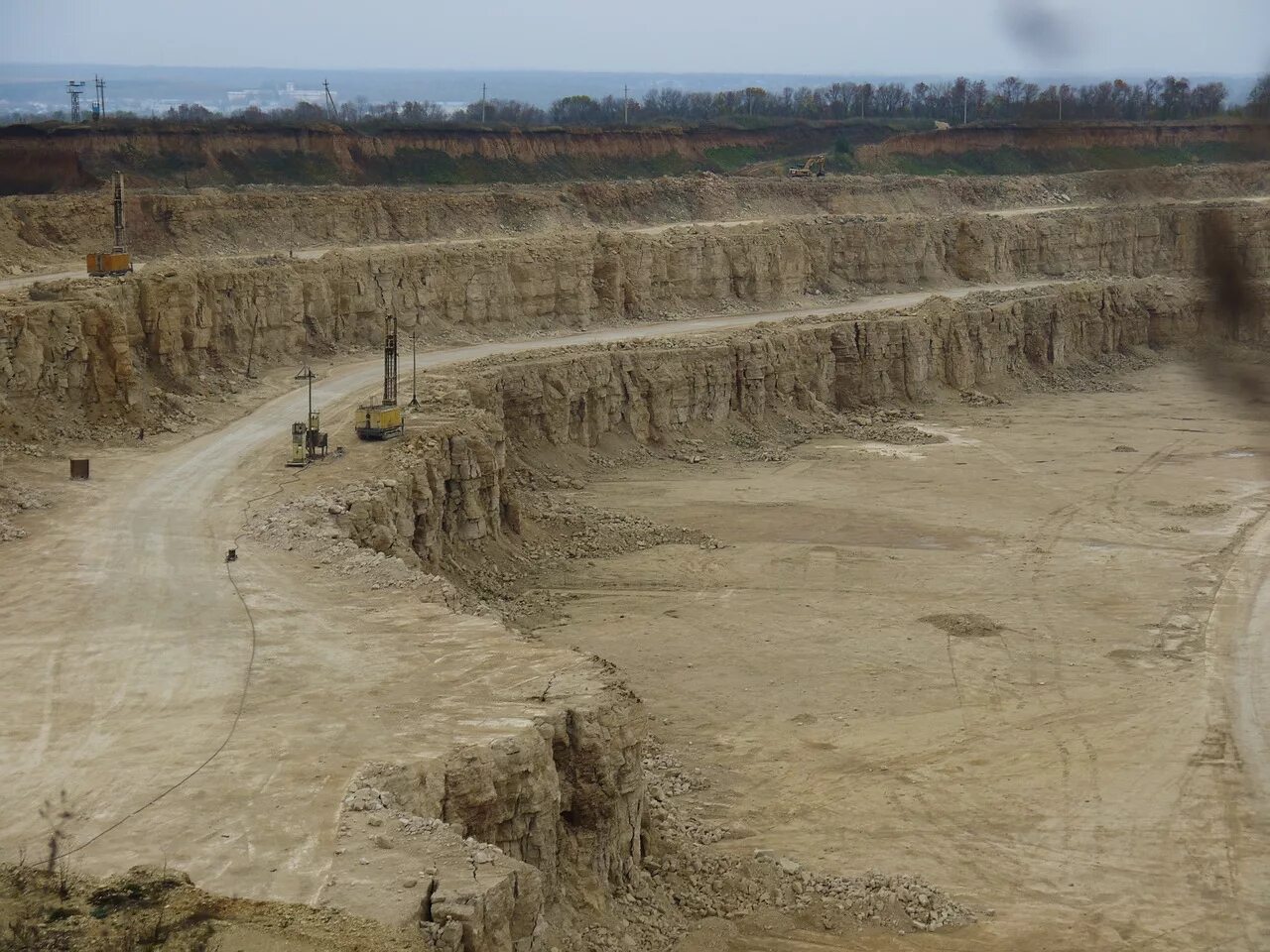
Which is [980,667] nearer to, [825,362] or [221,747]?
Result: [221,747]

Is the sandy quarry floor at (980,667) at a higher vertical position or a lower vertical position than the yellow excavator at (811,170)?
lower

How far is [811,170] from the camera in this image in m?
88.1

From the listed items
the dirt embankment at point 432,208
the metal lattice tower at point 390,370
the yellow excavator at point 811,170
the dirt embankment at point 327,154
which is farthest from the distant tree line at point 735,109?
the metal lattice tower at point 390,370

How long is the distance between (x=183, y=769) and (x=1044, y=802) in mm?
13521

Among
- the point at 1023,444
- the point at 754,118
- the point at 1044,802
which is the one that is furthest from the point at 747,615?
the point at 754,118

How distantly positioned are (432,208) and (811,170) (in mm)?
32363

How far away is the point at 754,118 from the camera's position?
112062 millimetres

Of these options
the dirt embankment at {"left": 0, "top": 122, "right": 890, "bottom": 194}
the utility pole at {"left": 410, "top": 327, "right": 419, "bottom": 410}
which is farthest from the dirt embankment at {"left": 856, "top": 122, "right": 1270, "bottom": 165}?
the utility pole at {"left": 410, "top": 327, "right": 419, "bottom": 410}

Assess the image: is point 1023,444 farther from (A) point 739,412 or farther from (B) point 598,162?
(B) point 598,162

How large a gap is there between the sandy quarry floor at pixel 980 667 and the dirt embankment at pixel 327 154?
31484 millimetres

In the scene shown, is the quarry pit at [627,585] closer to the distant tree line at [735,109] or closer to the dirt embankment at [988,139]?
the dirt embankment at [988,139]

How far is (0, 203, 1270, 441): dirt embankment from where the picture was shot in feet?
125

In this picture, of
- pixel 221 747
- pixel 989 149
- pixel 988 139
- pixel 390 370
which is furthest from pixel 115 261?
pixel 988 139

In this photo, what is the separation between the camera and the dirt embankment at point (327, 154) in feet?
216
